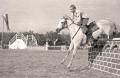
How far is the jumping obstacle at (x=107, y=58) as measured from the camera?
24.6 ft

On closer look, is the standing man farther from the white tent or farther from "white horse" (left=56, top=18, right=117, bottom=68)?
the white tent

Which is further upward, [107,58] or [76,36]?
[76,36]

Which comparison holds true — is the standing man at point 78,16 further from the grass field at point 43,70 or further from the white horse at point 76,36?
the grass field at point 43,70

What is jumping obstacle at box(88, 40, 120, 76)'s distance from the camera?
749 centimetres

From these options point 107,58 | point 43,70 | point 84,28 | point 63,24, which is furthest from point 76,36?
point 43,70

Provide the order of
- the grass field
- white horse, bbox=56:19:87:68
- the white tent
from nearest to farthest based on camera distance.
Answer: the grass field → white horse, bbox=56:19:87:68 → the white tent

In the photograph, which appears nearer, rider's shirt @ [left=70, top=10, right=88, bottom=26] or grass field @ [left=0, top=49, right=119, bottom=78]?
grass field @ [left=0, top=49, right=119, bottom=78]

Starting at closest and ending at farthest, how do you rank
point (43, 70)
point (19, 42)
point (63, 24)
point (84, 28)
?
point (43, 70)
point (84, 28)
point (63, 24)
point (19, 42)

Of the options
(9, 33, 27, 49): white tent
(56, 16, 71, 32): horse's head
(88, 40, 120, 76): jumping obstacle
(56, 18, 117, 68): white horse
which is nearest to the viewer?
(88, 40, 120, 76): jumping obstacle

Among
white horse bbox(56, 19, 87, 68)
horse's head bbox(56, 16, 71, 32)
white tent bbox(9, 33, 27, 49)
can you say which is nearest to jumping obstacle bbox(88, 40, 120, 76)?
white horse bbox(56, 19, 87, 68)

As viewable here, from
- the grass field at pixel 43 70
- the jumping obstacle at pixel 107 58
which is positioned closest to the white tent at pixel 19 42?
the grass field at pixel 43 70

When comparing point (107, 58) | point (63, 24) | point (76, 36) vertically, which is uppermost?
point (63, 24)

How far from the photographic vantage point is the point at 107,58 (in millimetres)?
8227

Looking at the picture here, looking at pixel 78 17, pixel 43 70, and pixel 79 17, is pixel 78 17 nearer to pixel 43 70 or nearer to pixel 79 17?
pixel 79 17
